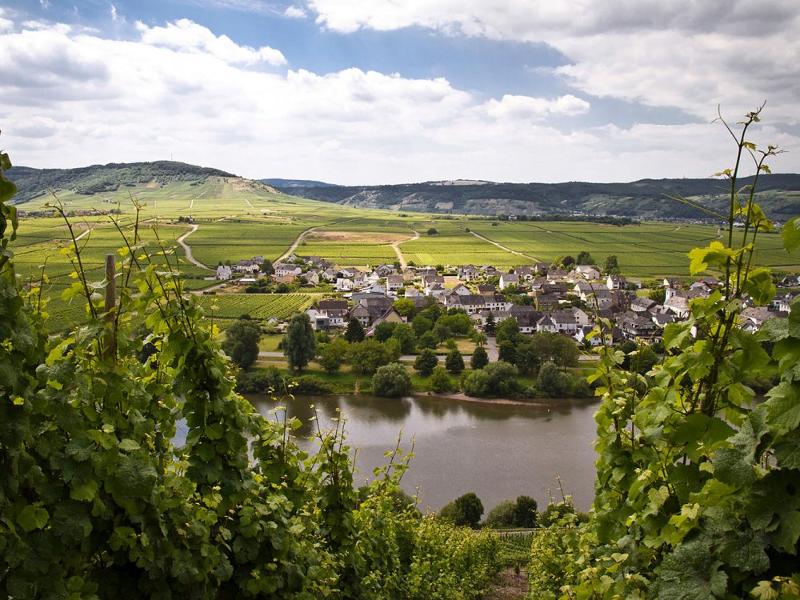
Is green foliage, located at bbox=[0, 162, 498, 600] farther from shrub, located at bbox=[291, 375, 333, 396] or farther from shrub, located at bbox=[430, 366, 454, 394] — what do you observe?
shrub, located at bbox=[430, 366, 454, 394]

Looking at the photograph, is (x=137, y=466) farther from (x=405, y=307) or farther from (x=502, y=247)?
(x=502, y=247)

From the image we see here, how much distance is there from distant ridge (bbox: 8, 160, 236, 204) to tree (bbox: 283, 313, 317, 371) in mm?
126890

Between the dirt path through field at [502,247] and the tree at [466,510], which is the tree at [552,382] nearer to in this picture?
the tree at [466,510]

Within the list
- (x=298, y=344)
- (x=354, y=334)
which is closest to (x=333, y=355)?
(x=298, y=344)

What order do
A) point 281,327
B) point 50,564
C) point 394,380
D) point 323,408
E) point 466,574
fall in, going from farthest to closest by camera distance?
point 281,327 → point 394,380 → point 323,408 → point 466,574 → point 50,564

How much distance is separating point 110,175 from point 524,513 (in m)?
173

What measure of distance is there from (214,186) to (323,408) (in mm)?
156063

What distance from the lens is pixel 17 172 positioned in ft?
469

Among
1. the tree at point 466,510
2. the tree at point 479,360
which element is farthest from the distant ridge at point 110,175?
the tree at point 466,510

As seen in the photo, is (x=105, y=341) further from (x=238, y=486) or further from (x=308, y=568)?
(x=308, y=568)

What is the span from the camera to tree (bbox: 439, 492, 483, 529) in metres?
17.8

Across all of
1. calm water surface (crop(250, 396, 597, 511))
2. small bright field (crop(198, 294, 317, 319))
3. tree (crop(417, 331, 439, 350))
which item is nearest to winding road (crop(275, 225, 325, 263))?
small bright field (crop(198, 294, 317, 319))

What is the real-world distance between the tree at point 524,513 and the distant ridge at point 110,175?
14657cm

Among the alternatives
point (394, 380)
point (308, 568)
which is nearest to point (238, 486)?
point (308, 568)
